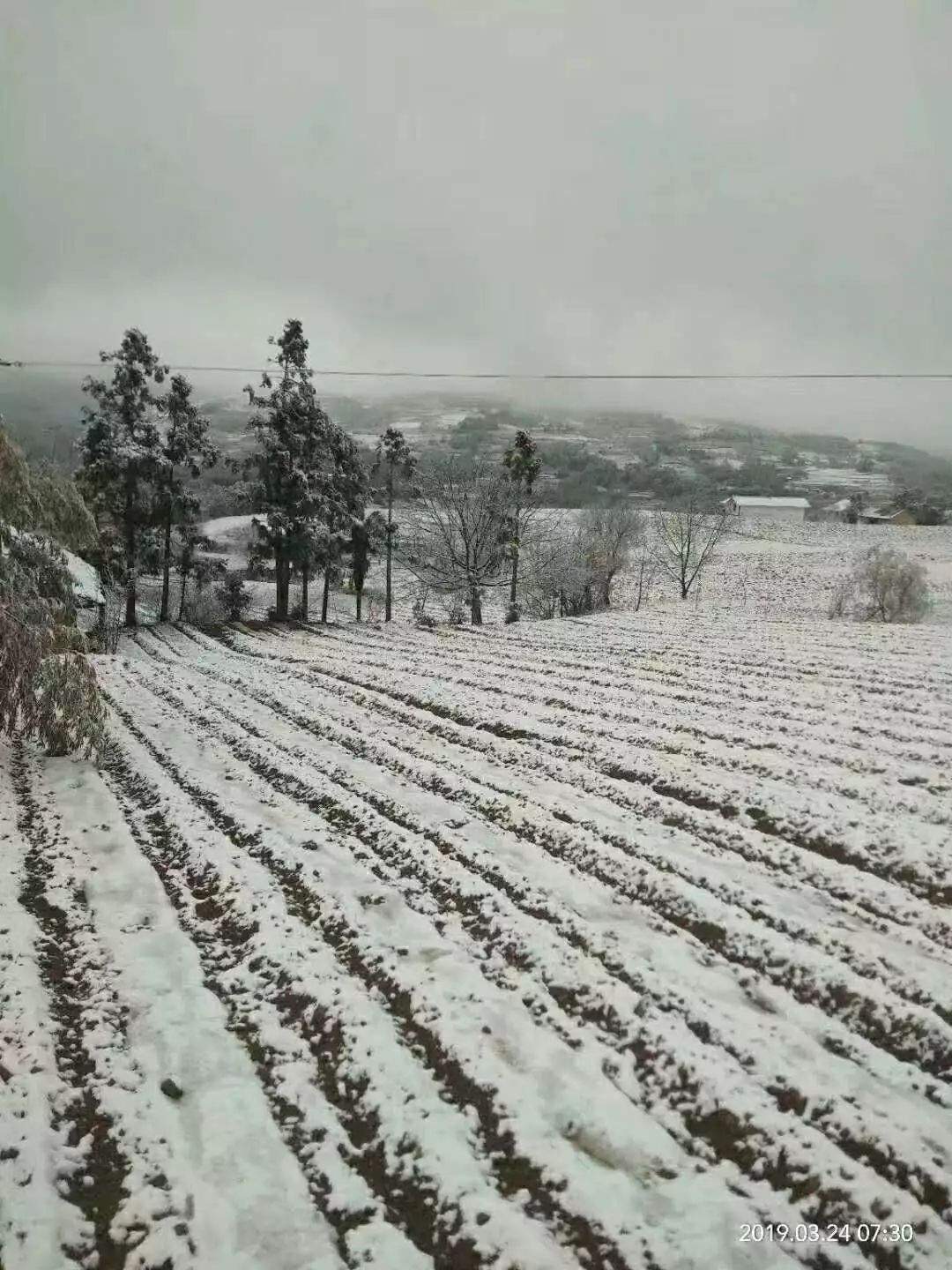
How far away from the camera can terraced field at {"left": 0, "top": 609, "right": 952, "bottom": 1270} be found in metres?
2.94

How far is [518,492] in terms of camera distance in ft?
101

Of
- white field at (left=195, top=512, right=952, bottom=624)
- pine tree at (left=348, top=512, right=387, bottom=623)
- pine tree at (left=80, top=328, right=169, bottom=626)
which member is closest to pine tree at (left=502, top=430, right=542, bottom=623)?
pine tree at (left=348, top=512, right=387, bottom=623)

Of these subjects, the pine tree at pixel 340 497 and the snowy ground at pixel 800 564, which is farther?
the snowy ground at pixel 800 564

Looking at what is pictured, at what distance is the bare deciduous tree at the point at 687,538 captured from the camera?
40.5 m

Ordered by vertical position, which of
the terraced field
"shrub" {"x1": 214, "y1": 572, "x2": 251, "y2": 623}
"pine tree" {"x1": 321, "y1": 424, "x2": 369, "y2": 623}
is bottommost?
"shrub" {"x1": 214, "y1": 572, "x2": 251, "y2": 623}

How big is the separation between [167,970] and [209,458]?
27900mm

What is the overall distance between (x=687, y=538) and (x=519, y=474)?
13.8 m

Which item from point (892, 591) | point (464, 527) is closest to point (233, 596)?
point (464, 527)

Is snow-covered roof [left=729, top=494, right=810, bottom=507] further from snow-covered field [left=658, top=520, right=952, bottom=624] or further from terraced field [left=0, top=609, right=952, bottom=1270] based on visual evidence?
terraced field [left=0, top=609, right=952, bottom=1270]

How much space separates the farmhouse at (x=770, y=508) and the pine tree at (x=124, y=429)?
56.8 metres

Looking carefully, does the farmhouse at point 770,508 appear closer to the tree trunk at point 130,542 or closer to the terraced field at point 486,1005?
the tree trunk at point 130,542

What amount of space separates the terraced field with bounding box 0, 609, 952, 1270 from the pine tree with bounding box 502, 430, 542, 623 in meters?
22.6

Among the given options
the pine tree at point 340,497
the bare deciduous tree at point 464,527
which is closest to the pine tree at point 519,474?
the bare deciduous tree at point 464,527

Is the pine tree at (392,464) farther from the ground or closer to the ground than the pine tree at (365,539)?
farther from the ground
